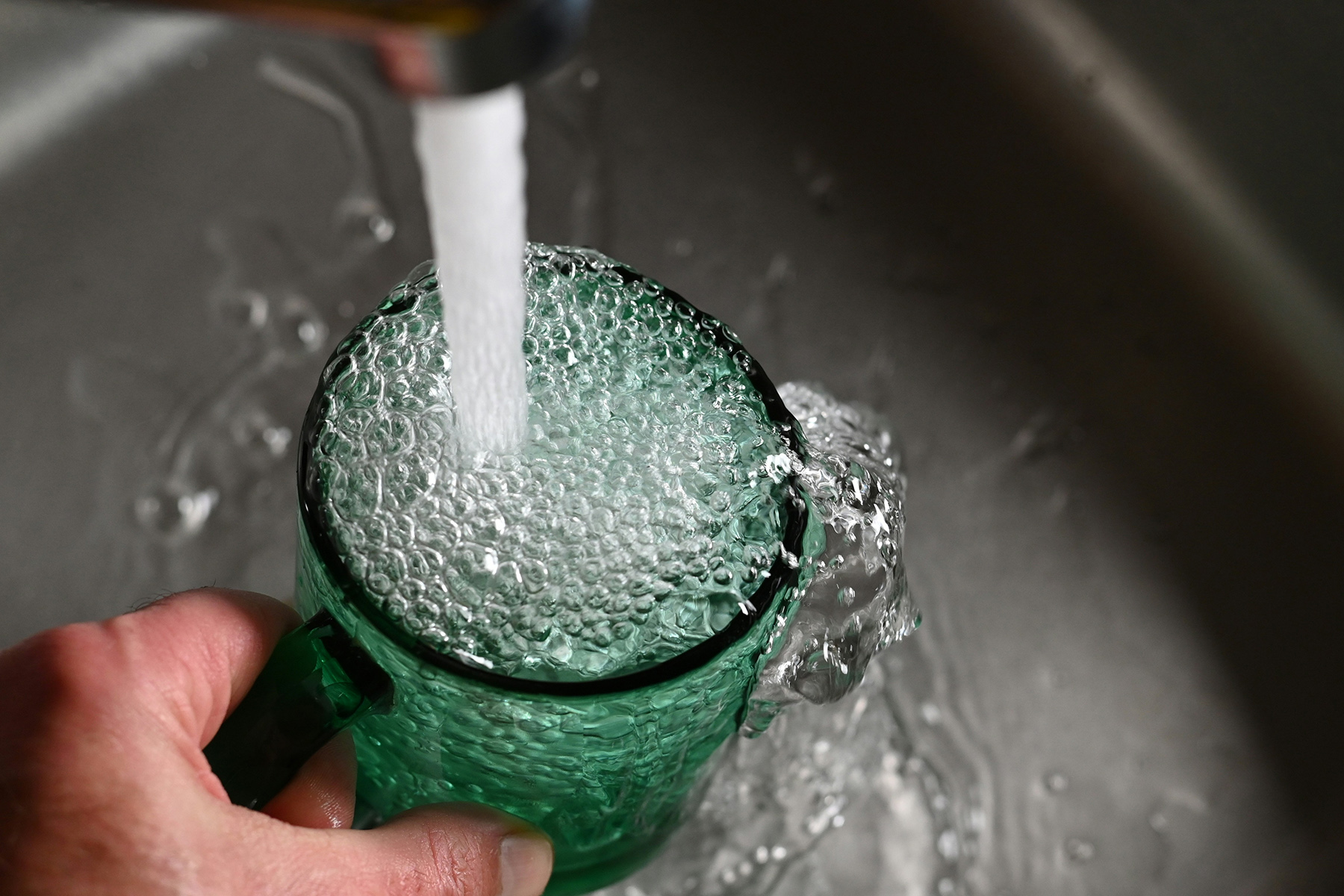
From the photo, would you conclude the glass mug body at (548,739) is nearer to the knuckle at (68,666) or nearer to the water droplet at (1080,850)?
the knuckle at (68,666)

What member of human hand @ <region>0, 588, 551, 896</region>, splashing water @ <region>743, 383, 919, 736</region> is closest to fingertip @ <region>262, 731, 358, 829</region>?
human hand @ <region>0, 588, 551, 896</region>

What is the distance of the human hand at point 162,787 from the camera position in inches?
11.3

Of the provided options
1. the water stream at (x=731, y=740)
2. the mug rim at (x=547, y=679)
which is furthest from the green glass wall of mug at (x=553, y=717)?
the water stream at (x=731, y=740)

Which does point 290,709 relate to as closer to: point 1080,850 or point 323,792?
point 323,792

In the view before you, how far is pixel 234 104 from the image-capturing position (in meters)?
0.68

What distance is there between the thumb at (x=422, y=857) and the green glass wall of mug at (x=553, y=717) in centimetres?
2

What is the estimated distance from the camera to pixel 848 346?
26.4 inches

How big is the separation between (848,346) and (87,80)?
42 cm

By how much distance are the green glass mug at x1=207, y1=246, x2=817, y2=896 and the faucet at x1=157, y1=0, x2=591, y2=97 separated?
6.4 inches

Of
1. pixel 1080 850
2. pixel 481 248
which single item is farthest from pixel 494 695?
pixel 1080 850

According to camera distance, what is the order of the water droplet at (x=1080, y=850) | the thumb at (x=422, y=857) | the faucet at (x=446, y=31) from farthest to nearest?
the water droplet at (x=1080, y=850), the thumb at (x=422, y=857), the faucet at (x=446, y=31)

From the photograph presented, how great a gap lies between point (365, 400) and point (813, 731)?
0.31m

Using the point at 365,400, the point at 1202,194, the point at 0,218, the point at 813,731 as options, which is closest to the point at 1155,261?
the point at 1202,194

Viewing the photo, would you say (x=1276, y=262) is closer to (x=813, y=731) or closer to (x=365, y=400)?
(x=813, y=731)
